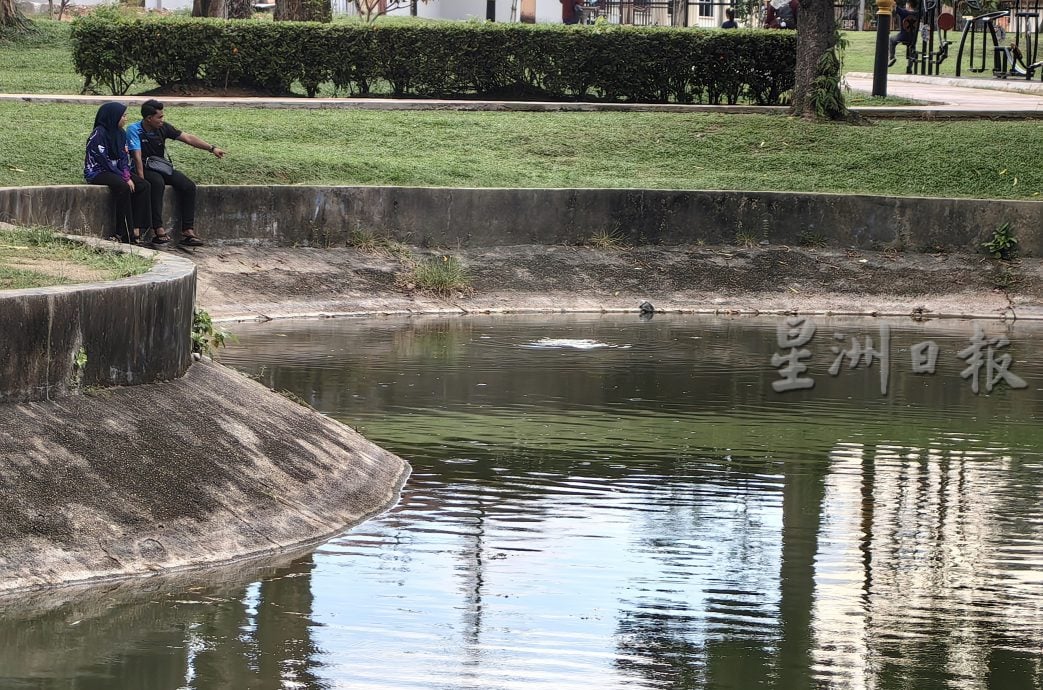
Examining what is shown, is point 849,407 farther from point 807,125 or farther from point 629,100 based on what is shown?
point 629,100

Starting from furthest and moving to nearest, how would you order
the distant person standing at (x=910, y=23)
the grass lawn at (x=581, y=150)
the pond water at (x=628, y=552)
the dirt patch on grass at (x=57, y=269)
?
the distant person standing at (x=910, y=23), the grass lawn at (x=581, y=150), the dirt patch on grass at (x=57, y=269), the pond water at (x=628, y=552)

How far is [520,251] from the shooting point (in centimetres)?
1817

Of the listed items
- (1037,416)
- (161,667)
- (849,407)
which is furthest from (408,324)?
(161,667)

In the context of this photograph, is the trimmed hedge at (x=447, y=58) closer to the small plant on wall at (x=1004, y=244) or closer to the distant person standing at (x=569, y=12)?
the small plant on wall at (x=1004, y=244)

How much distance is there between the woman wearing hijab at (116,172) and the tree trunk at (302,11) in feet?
38.2

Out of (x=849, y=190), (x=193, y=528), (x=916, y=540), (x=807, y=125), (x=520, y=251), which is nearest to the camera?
(x=193, y=528)

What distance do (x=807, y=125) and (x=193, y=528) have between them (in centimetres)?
1602

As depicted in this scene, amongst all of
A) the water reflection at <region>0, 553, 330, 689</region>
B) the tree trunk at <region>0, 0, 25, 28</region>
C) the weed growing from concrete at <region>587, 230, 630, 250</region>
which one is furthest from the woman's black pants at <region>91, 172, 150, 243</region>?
the tree trunk at <region>0, 0, 25, 28</region>

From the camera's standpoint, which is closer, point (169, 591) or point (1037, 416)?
point (169, 591)

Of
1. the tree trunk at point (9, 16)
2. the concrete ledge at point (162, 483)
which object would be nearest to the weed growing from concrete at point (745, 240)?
→ the concrete ledge at point (162, 483)

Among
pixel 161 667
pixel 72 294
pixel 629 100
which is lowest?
pixel 161 667

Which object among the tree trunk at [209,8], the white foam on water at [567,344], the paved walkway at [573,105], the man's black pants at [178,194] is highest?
the tree trunk at [209,8]

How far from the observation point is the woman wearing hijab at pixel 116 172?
614 inches

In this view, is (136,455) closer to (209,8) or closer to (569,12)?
(209,8)
